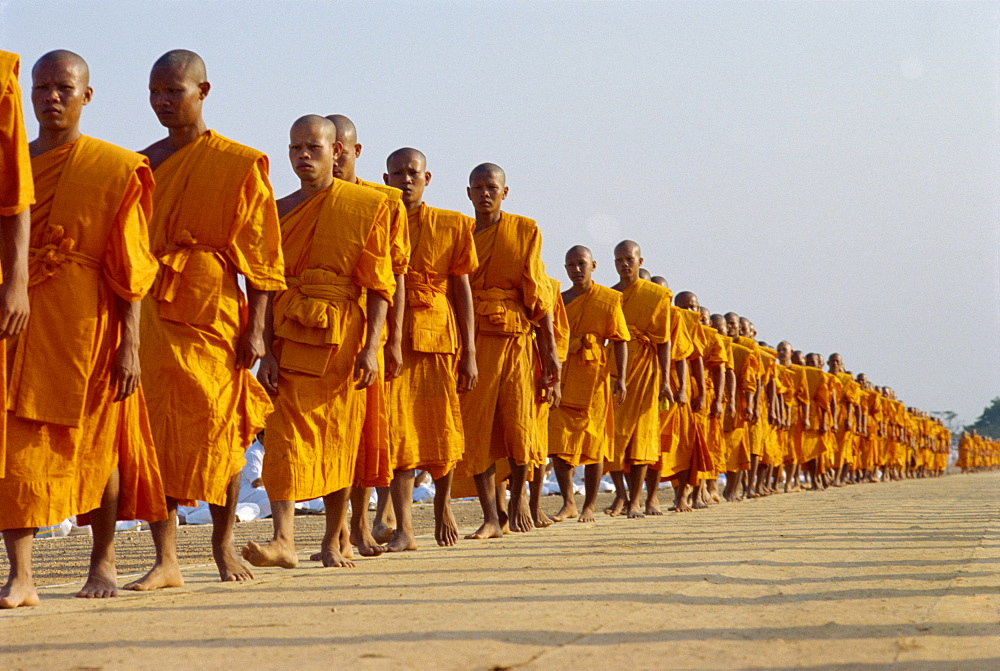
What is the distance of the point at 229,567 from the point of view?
5688 mm

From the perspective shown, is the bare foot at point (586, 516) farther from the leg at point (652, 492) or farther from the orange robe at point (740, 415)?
the orange robe at point (740, 415)

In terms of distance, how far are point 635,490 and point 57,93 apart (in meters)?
7.89

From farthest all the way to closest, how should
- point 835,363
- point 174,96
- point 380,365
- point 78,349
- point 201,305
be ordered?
point 835,363 < point 380,365 < point 174,96 < point 201,305 < point 78,349

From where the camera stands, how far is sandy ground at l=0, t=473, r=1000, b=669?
336 centimetres

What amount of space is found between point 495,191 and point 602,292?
2815 millimetres

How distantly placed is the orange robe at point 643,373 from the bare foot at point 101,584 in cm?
733

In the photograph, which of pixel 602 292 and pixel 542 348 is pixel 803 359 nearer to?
pixel 602 292

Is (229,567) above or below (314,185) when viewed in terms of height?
below

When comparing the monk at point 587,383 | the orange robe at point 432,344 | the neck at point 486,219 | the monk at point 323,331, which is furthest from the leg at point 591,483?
the monk at point 323,331

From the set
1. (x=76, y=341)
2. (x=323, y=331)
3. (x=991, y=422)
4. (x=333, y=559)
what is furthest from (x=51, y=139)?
(x=991, y=422)

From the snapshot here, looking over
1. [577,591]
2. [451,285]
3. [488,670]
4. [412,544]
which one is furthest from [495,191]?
[488,670]

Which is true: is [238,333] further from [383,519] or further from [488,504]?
[488,504]

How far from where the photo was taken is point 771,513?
11.4 meters

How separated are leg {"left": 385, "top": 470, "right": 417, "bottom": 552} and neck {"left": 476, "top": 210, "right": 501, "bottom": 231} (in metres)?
2.04
